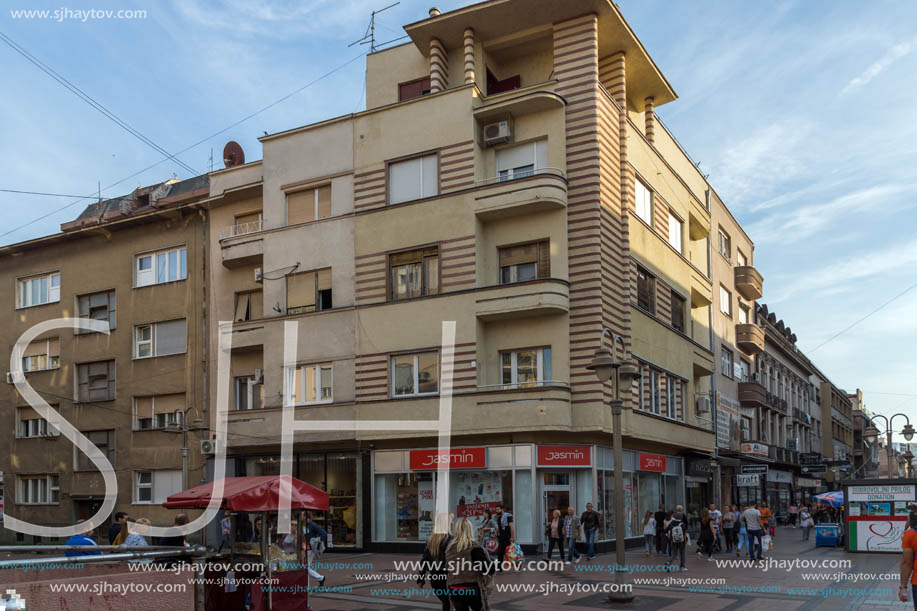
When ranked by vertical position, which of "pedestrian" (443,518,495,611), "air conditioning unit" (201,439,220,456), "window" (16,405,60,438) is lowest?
"pedestrian" (443,518,495,611)

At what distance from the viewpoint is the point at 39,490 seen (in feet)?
121

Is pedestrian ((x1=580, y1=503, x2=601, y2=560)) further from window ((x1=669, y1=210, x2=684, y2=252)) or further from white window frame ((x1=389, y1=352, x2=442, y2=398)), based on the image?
window ((x1=669, y1=210, x2=684, y2=252))

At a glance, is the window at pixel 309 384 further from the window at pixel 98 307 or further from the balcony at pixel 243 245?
the window at pixel 98 307

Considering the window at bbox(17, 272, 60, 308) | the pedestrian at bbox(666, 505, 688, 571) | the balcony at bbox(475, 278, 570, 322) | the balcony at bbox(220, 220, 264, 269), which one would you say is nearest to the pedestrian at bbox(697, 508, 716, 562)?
the pedestrian at bbox(666, 505, 688, 571)

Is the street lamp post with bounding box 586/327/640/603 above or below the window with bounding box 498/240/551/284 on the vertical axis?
below

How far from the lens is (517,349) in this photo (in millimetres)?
27438

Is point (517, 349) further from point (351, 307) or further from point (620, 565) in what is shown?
point (620, 565)

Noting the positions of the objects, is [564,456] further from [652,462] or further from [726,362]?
[726,362]

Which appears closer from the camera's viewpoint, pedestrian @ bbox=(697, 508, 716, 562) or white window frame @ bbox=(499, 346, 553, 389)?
pedestrian @ bbox=(697, 508, 716, 562)

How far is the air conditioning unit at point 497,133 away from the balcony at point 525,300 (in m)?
4.81

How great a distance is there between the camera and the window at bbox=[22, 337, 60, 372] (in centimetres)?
3750

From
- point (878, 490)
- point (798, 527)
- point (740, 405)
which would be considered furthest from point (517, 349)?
point (798, 527)

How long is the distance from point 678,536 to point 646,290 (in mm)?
11540

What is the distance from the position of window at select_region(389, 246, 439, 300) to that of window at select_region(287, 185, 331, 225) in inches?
139
